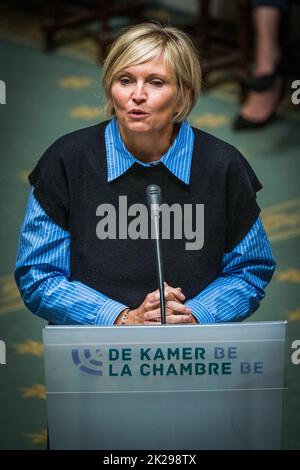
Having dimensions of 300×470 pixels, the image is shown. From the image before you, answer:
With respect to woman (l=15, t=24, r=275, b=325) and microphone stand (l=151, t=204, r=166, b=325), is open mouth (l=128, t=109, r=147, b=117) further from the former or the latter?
microphone stand (l=151, t=204, r=166, b=325)

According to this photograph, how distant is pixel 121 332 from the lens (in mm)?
1942

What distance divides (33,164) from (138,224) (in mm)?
3688

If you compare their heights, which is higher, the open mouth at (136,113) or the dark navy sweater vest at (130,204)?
the open mouth at (136,113)

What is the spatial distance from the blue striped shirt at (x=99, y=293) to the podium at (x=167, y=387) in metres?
0.33

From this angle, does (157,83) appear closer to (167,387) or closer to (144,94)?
(144,94)

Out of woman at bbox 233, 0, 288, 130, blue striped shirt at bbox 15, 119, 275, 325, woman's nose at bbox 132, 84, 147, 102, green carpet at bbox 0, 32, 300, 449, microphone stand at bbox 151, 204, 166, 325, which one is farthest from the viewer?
woman at bbox 233, 0, 288, 130

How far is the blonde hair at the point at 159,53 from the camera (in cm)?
223

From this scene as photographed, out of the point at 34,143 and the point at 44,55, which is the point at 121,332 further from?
the point at 44,55

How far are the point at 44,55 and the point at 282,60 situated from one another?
78.4 inches

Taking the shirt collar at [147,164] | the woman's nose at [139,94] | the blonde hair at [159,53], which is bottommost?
the shirt collar at [147,164]

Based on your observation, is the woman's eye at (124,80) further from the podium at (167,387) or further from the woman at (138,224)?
the podium at (167,387)

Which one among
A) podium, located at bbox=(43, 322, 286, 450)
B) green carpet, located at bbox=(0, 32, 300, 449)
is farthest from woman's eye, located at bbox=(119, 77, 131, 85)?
green carpet, located at bbox=(0, 32, 300, 449)

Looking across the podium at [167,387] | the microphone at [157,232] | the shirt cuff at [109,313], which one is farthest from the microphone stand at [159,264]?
the shirt cuff at [109,313]

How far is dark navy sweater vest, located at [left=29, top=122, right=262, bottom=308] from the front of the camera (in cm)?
237
